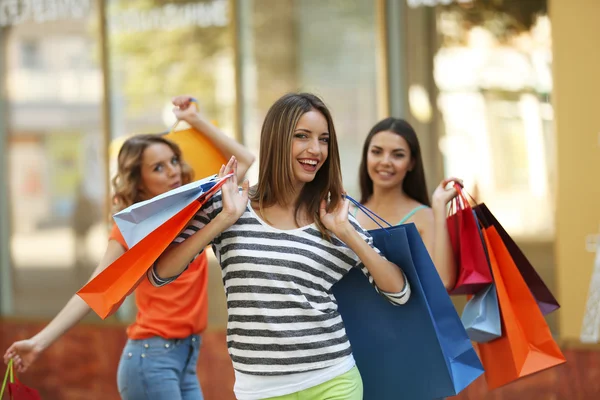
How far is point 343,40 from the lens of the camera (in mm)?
6859

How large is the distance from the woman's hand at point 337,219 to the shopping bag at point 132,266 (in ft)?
1.23

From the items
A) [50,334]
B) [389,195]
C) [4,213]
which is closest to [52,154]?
[4,213]

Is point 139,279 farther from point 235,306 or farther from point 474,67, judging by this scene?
point 474,67

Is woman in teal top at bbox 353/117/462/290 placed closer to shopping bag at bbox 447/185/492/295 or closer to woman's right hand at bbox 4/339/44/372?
shopping bag at bbox 447/185/492/295

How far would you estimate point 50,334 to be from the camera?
3693 millimetres

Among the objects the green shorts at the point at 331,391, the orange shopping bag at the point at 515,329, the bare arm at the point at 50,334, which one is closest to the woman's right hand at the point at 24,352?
the bare arm at the point at 50,334

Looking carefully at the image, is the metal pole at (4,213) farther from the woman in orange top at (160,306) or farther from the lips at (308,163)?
the lips at (308,163)

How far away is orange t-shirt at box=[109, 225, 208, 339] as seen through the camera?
12.8 feet

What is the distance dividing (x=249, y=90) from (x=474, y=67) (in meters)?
1.90

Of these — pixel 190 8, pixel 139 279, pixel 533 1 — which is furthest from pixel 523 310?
pixel 190 8

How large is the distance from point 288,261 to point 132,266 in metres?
0.56

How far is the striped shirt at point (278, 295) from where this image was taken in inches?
116

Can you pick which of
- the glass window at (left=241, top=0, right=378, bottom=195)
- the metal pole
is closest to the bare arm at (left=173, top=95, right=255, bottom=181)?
the glass window at (left=241, top=0, right=378, bottom=195)

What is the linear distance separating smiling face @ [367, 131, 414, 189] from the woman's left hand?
1063 mm
